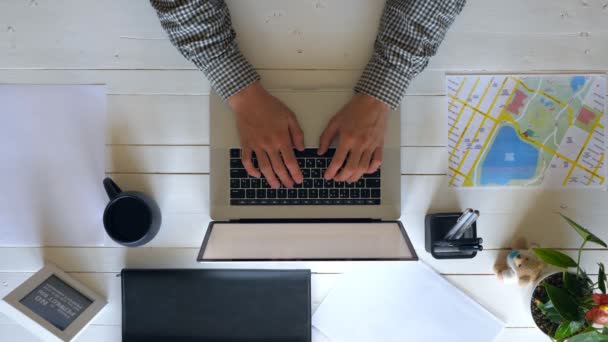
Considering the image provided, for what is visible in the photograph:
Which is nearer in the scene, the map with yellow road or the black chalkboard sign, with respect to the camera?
the black chalkboard sign

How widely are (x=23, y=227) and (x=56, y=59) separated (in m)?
0.41

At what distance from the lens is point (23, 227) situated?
3.18ft

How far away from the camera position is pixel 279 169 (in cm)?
89

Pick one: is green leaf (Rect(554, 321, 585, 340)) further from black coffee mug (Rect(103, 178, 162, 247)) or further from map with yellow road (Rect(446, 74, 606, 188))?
black coffee mug (Rect(103, 178, 162, 247))

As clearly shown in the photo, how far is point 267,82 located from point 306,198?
0.98 feet

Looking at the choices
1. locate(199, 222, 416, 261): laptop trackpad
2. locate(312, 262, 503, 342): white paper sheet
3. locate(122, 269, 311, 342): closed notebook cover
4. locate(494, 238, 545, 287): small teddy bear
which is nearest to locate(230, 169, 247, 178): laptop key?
locate(199, 222, 416, 261): laptop trackpad

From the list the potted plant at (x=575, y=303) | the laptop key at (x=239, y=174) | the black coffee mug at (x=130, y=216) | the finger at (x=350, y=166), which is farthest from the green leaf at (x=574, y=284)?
the black coffee mug at (x=130, y=216)

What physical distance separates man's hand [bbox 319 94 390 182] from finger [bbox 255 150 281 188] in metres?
0.11

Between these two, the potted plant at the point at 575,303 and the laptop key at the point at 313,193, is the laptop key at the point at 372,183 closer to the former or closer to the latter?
the laptop key at the point at 313,193

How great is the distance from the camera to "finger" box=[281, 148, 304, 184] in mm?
887

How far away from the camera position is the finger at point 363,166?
2.91 feet

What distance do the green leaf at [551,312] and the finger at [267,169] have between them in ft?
2.04

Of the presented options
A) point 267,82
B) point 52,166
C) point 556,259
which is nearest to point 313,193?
point 267,82

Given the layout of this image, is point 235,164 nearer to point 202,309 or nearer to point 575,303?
point 202,309
